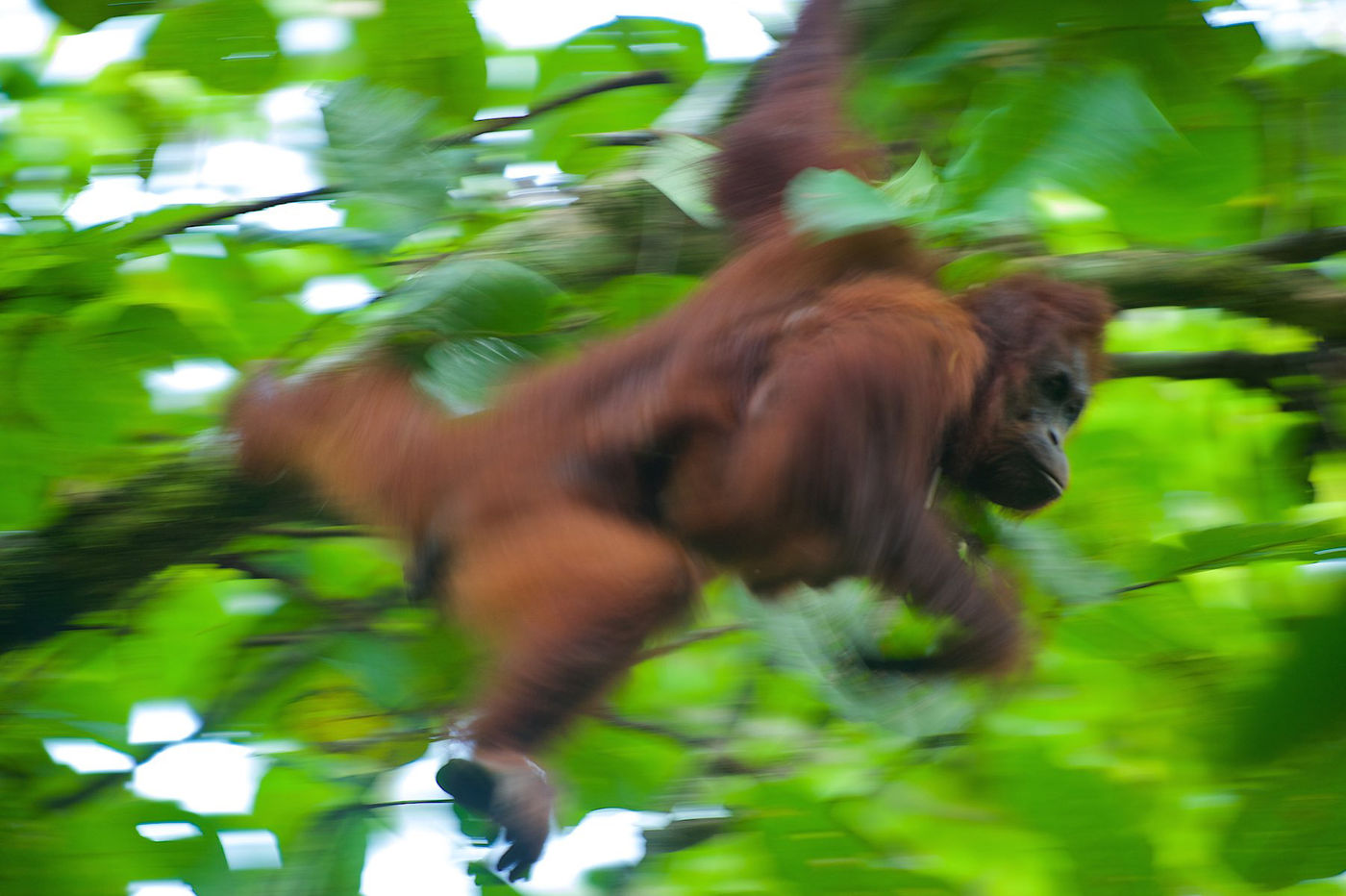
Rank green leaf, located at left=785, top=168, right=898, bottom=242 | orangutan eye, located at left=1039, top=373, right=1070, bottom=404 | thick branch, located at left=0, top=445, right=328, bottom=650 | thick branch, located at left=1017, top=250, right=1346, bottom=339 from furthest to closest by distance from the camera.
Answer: orangutan eye, located at left=1039, top=373, right=1070, bottom=404, thick branch, located at left=1017, top=250, right=1346, bottom=339, thick branch, located at left=0, top=445, right=328, bottom=650, green leaf, located at left=785, top=168, right=898, bottom=242

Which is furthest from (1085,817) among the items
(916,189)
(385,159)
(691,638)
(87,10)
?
(87,10)

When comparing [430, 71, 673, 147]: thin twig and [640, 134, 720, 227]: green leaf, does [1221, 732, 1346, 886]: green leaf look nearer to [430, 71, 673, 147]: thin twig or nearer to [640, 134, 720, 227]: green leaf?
[640, 134, 720, 227]: green leaf

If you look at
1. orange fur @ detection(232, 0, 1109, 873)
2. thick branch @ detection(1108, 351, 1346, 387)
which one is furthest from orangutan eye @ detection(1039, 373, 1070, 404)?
orange fur @ detection(232, 0, 1109, 873)

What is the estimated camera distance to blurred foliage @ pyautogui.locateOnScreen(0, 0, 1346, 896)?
2098 millimetres

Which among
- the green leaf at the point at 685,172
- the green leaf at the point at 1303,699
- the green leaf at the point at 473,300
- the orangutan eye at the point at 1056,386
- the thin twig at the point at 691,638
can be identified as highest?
the green leaf at the point at 685,172

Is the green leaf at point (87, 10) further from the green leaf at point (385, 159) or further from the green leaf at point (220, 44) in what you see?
the green leaf at point (385, 159)

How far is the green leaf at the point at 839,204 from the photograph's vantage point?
171 cm

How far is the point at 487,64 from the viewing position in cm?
258

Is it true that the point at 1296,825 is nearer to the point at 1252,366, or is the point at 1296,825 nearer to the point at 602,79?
the point at 1252,366

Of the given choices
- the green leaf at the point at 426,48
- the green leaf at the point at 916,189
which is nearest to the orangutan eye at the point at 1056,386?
the green leaf at the point at 916,189

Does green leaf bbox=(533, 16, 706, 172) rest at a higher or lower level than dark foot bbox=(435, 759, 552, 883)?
higher

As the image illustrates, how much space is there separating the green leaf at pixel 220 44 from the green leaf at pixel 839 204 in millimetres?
1158

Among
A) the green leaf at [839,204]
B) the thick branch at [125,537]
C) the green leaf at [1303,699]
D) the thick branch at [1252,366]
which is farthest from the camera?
the thick branch at [1252,366]

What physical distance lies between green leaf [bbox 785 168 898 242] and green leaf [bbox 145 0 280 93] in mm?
1158
